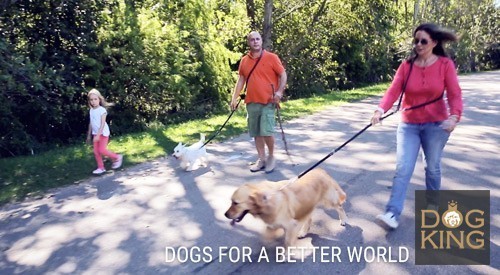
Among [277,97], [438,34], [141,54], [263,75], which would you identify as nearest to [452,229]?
[438,34]

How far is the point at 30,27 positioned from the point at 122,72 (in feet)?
9.25

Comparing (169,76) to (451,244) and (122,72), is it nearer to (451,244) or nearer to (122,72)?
(122,72)

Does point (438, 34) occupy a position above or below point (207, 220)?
above

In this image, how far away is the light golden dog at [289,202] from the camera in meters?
3.81

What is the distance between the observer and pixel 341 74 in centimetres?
2722

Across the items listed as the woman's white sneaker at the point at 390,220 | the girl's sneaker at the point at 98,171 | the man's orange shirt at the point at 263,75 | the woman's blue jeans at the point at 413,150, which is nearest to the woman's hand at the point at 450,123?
the woman's blue jeans at the point at 413,150

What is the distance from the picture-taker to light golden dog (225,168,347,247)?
3.81 meters

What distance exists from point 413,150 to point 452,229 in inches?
38.0

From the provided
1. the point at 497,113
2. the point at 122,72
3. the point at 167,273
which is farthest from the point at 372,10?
the point at 167,273

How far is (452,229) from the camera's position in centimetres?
443

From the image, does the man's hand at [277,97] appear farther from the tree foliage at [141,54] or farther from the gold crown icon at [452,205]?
the gold crown icon at [452,205]

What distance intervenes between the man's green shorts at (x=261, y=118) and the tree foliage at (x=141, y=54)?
2865mm

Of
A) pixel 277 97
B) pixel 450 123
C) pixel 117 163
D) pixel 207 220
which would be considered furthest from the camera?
pixel 117 163

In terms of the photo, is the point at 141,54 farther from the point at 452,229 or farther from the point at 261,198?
the point at 452,229
